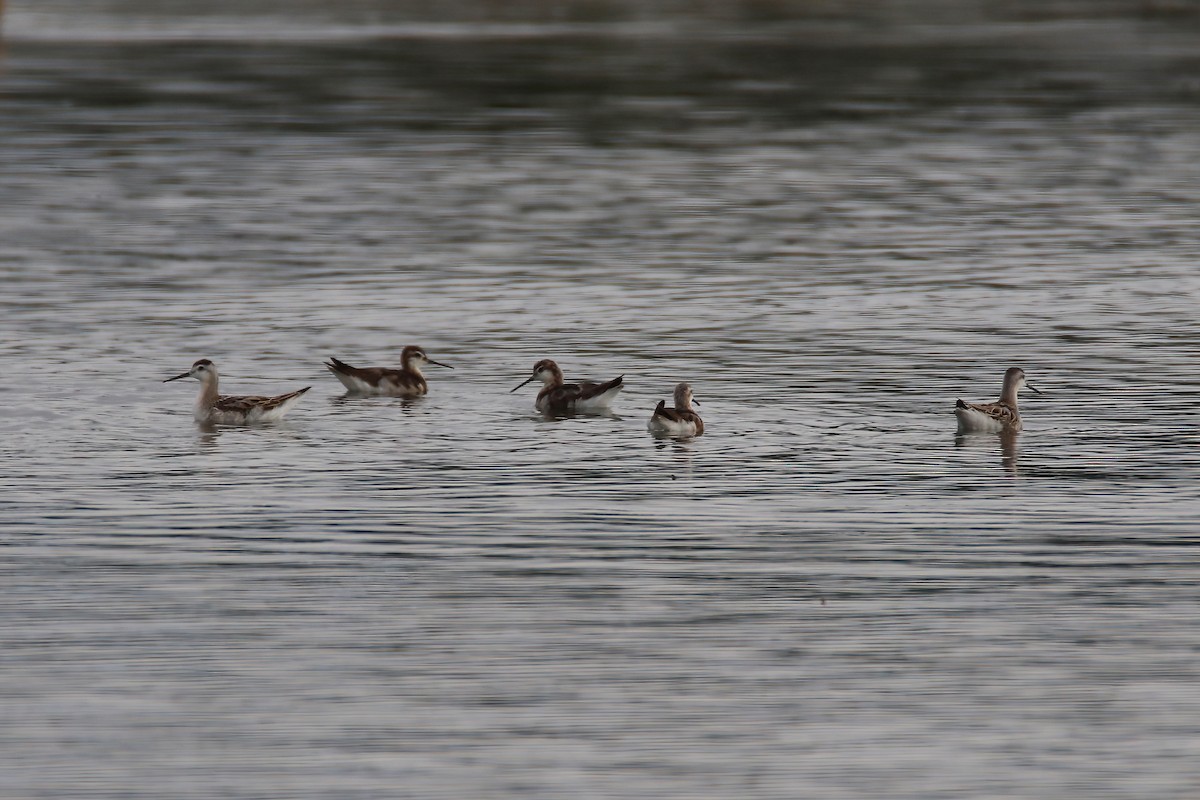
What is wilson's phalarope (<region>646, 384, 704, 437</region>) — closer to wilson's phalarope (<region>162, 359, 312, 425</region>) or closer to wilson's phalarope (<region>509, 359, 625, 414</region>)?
wilson's phalarope (<region>509, 359, 625, 414</region>)

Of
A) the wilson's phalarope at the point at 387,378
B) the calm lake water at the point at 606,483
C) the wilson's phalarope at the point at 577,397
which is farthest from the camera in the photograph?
the wilson's phalarope at the point at 387,378

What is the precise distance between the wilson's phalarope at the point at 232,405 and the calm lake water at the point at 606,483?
20 centimetres

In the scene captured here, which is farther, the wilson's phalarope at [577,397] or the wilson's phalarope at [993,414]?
the wilson's phalarope at [577,397]

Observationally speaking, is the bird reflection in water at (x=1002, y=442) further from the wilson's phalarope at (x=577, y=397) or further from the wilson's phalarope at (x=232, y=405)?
the wilson's phalarope at (x=232, y=405)

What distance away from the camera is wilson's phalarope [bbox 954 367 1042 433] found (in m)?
16.7

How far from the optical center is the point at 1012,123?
42.9m

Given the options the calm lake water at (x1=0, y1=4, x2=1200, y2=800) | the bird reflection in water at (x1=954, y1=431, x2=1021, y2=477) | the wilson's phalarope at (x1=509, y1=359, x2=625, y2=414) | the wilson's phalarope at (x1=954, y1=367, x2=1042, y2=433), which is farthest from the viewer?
the wilson's phalarope at (x1=509, y1=359, x2=625, y2=414)

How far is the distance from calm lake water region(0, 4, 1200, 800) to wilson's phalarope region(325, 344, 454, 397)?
147 millimetres

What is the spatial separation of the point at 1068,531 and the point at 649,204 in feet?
61.3

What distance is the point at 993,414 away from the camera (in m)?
16.8

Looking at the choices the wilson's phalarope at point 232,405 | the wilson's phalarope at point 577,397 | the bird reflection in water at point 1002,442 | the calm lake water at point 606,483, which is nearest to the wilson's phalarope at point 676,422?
the calm lake water at point 606,483

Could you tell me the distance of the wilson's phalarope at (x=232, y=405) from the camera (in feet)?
57.1

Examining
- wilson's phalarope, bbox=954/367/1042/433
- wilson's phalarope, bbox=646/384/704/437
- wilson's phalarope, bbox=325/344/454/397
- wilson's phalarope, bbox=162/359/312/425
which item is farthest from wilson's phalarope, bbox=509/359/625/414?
wilson's phalarope, bbox=954/367/1042/433

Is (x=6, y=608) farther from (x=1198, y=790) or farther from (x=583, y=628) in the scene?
(x=1198, y=790)
